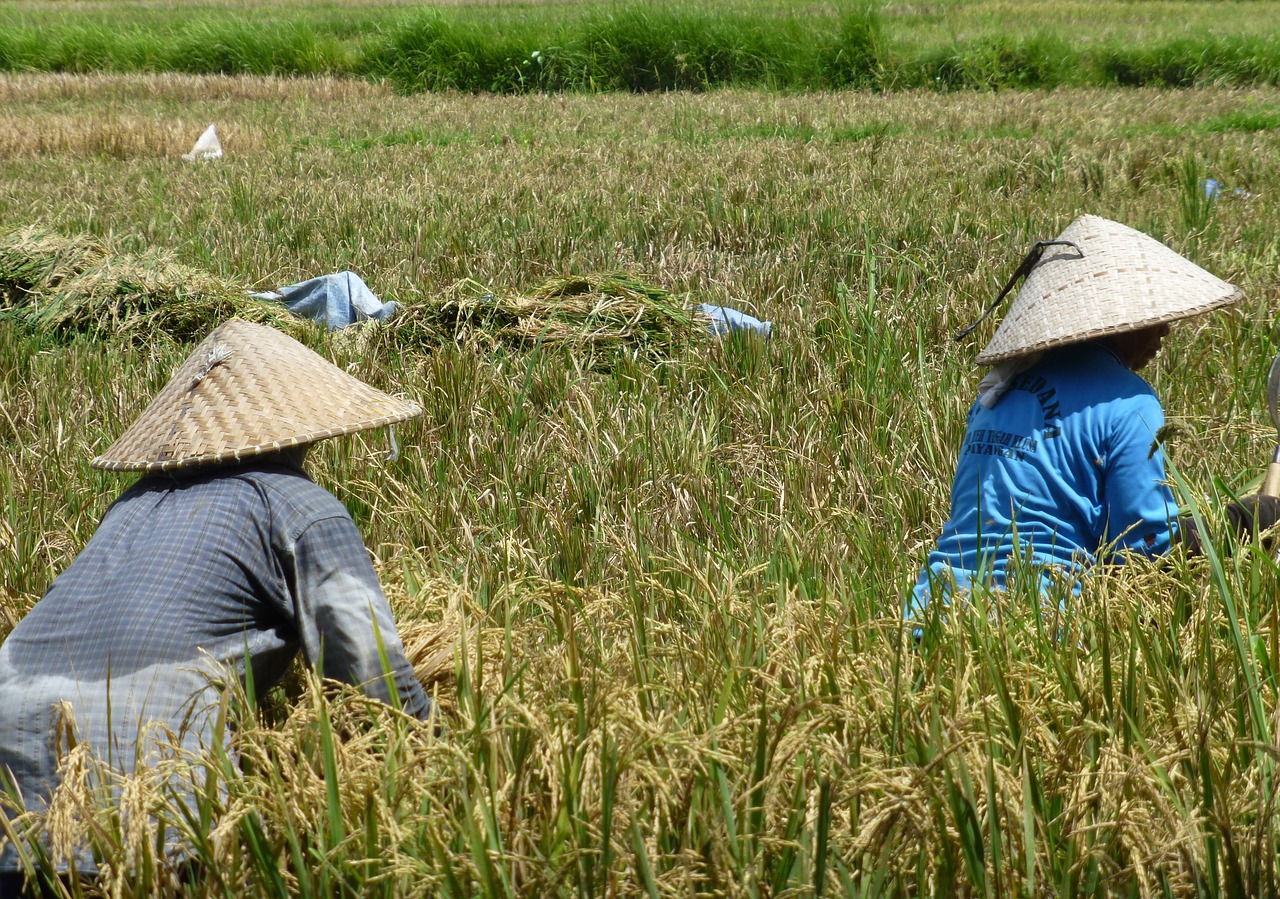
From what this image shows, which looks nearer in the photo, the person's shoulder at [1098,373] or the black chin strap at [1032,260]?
the person's shoulder at [1098,373]

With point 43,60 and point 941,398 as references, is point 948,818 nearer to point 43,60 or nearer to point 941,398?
point 941,398

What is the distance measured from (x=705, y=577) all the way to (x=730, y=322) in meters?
2.38

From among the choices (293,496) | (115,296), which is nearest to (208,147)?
(115,296)

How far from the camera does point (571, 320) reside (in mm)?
4219

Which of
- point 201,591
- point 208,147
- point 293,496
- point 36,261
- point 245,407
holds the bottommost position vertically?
point 201,591

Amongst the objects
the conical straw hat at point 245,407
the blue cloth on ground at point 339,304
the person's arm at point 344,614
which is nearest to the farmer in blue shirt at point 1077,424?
the person's arm at point 344,614

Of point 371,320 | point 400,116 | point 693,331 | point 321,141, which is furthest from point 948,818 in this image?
point 400,116

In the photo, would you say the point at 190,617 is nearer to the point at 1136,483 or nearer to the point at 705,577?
the point at 705,577

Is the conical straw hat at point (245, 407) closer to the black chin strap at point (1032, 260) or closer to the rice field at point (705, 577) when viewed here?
the rice field at point (705, 577)

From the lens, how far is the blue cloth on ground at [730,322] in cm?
403

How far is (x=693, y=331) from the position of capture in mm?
4109

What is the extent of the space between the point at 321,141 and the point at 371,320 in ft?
21.8

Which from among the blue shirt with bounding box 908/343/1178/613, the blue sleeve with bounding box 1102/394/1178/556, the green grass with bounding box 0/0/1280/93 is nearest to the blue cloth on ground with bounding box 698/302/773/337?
the blue shirt with bounding box 908/343/1178/613

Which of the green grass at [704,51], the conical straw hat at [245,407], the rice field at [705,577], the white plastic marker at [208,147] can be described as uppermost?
the green grass at [704,51]
